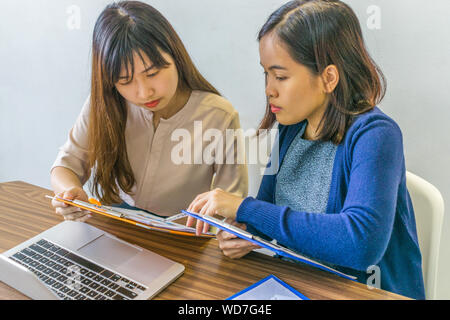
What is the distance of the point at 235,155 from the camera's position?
1175 mm

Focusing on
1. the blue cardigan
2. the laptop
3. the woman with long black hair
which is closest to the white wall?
the woman with long black hair

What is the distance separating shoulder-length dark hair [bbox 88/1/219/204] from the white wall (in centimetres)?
37

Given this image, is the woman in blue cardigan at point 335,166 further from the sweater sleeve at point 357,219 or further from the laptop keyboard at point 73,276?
the laptop keyboard at point 73,276

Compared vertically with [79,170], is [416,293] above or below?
below

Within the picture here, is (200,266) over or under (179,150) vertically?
under

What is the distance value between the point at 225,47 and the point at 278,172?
658mm

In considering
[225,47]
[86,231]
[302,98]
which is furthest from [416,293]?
[225,47]

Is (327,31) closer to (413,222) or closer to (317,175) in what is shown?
(317,175)

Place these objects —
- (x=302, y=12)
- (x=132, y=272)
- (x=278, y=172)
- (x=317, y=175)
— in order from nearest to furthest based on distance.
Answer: (x=132, y=272) < (x=302, y=12) < (x=317, y=175) < (x=278, y=172)

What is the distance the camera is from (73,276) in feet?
2.33

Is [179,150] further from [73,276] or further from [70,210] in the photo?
[73,276]


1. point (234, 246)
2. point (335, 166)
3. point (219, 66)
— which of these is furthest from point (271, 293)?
point (219, 66)

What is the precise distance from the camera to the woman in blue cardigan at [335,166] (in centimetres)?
72

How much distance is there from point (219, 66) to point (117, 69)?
2.09 ft
